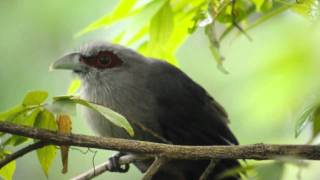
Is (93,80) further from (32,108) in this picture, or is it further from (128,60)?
(32,108)

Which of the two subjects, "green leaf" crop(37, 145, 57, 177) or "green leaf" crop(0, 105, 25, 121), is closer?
"green leaf" crop(0, 105, 25, 121)

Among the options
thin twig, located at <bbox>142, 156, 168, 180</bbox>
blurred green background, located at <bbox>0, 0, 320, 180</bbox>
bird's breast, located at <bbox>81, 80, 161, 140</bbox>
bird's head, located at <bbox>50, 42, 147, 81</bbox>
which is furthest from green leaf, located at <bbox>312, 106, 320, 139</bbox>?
bird's head, located at <bbox>50, 42, 147, 81</bbox>

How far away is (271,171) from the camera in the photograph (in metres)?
1.17

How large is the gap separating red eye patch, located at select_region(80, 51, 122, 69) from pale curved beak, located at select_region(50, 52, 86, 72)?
27 mm

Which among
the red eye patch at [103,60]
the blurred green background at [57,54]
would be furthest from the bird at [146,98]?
the blurred green background at [57,54]

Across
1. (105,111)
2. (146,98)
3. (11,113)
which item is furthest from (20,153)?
(146,98)

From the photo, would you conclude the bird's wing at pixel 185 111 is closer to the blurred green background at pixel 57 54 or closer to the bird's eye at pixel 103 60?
the blurred green background at pixel 57 54

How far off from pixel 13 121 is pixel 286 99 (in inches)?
21.8

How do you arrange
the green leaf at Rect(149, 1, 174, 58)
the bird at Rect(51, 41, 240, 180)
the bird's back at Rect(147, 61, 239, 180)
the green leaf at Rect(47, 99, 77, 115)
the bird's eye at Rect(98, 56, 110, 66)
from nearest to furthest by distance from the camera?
the green leaf at Rect(47, 99, 77, 115), the green leaf at Rect(149, 1, 174, 58), the bird's back at Rect(147, 61, 239, 180), the bird at Rect(51, 41, 240, 180), the bird's eye at Rect(98, 56, 110, 66)

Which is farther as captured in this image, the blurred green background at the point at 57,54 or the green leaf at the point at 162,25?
the blurred green background at the point at 57,54

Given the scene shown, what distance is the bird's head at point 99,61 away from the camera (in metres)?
2.71

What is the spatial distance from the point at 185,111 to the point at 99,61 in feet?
1.43

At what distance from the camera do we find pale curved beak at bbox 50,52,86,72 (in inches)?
105

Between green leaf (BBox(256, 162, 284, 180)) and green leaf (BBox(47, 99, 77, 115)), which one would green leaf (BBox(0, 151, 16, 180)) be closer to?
green leaf (BBox(47, 99, 77, 115))
